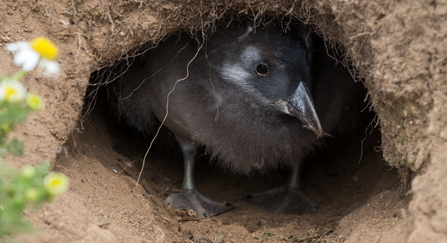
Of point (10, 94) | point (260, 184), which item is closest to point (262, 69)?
point (260, 184)

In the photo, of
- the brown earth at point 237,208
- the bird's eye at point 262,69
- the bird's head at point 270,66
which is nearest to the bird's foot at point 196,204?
the brown earth at point 237,208

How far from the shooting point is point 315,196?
4730 mm

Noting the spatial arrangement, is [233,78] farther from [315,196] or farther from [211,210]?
[315,196]

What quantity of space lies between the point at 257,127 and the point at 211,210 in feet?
3.23

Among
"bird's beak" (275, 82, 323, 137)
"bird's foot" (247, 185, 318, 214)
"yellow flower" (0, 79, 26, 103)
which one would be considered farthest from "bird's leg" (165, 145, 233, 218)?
"yellow flower" (0, 79, 26, 103)

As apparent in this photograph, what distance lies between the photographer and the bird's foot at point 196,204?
159 inches

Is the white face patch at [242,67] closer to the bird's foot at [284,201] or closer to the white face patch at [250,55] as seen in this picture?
the white face patch at [250,55]

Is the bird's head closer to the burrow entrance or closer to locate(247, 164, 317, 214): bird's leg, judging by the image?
the burrow entrance

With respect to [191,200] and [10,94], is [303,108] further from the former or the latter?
[10,94]

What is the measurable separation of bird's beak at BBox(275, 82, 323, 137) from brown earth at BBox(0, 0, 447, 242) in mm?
433

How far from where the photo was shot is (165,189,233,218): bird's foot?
13.3ft

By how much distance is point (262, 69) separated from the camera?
3.57 metres

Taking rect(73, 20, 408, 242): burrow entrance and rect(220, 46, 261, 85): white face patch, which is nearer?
rect(73, 20, 408, 242): burrow entrance

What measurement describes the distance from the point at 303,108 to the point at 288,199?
1.46m
